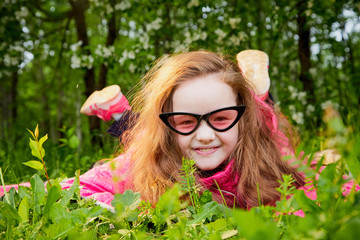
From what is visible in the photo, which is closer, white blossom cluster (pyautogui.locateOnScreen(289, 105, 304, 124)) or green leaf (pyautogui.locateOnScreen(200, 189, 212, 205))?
green leaf (pyautogui.locateOnScreen(200, 189, 212, 205))

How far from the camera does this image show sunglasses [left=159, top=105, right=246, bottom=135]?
177 cm

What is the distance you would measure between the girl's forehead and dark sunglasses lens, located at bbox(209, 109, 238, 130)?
4 cm

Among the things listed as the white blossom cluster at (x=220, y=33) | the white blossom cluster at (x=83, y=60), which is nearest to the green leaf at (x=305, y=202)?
the white blossom cluster at (x=220, y=33)

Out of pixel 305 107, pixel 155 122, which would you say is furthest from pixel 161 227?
pixel 305 107

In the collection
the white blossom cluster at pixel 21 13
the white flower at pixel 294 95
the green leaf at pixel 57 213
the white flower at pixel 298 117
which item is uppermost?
the white blossom cluster at pixel 21 13

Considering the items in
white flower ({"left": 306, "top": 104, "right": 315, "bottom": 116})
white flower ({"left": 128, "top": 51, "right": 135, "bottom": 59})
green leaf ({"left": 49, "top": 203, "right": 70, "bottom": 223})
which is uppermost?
white flower ({"left": 128, "top": 51, "right": 135, "bottom": 59})

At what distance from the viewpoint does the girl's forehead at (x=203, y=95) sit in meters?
1.79

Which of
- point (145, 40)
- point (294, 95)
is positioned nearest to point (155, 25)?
point (145, 40)

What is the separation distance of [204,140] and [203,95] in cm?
22

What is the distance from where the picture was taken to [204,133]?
180 cm

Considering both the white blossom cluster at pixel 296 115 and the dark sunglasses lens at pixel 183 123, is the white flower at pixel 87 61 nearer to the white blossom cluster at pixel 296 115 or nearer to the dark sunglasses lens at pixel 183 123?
the white blossom cluster at pixel 296 115

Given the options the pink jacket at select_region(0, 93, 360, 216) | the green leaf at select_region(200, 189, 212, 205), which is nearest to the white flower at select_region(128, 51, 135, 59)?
the pink jacket at select_region(0, 93, 360, 216)

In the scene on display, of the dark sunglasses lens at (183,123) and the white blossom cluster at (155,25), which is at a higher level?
the white blossom cluster at (155,25)

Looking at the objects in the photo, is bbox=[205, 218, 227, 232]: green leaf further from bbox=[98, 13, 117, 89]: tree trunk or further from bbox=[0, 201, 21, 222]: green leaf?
bbox=[98, 13, 117, 89]: tree trunk
